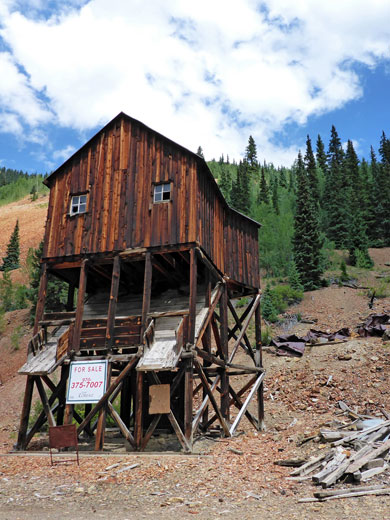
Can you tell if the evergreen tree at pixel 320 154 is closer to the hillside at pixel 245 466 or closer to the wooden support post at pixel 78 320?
the hillside at pixel 245 466

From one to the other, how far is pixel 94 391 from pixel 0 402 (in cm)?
1669

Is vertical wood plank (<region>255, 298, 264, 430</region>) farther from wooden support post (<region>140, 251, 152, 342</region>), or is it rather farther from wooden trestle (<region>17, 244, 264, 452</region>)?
wooden support post (<region>140, 251, 152, 342</region>)

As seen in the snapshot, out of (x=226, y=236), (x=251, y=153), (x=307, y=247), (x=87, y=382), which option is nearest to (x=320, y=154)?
(x=251, y=153)

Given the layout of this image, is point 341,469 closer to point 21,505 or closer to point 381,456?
point 381,456

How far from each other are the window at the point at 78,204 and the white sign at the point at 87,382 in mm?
6069

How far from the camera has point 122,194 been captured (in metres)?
16.4

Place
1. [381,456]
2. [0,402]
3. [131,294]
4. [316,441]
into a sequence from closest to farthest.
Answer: [381,456]
[316,441]
[131,294]
[0,402]

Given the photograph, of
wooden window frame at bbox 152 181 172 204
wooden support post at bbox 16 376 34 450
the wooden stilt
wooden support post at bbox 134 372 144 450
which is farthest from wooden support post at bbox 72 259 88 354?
wooden window frame at bbox 152 181 172 204

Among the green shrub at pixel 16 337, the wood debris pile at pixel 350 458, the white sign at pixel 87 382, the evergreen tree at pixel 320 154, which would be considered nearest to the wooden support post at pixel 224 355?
the wood debris pile at pixel 350 458

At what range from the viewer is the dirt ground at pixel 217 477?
767 cm

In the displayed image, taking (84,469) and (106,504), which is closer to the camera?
(106,504)

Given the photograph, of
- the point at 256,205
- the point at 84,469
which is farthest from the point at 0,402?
the point at 256,205

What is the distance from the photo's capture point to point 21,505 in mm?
8352

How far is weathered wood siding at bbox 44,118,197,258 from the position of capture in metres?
15.5
